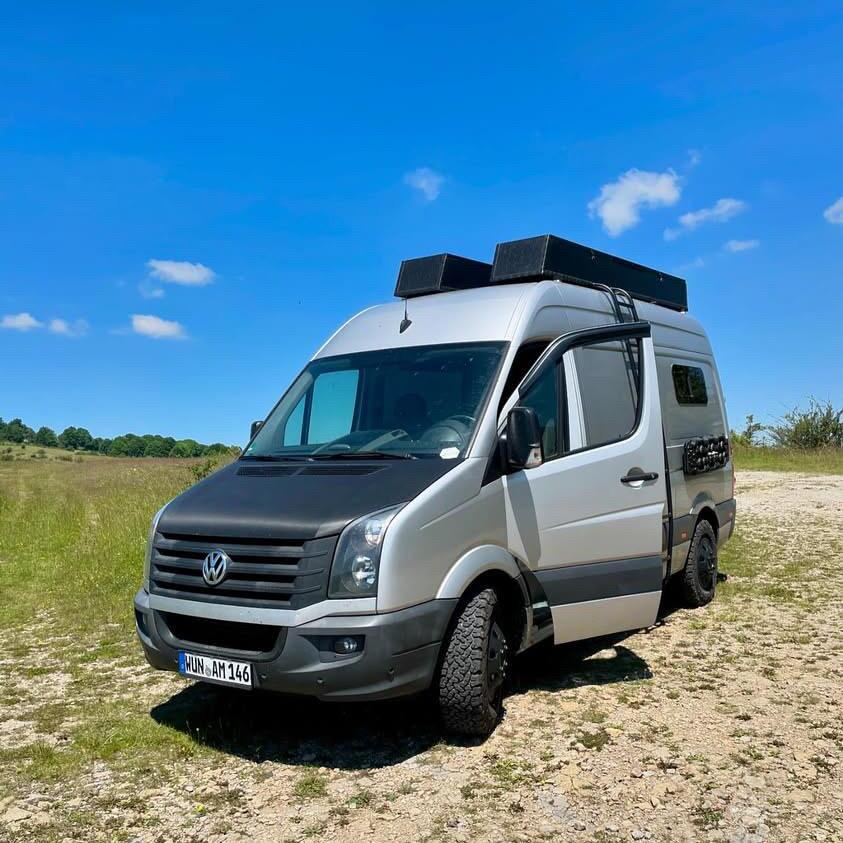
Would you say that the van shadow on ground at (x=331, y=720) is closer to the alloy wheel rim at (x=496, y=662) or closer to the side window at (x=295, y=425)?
the alloy wheel rim at (x=496, y=662)

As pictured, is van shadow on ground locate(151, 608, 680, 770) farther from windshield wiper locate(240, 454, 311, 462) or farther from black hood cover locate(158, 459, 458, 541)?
windshield wiper locate(240, 454, 311, 462)

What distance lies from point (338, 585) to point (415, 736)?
1222 mm

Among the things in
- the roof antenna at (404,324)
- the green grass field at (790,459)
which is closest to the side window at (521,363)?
the roof antenna at (404,324)

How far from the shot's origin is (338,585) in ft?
13.0

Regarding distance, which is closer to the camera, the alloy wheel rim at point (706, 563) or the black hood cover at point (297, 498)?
the black hood cover at point (297, 498)

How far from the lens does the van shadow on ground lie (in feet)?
14.5

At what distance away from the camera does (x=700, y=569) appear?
7.62m

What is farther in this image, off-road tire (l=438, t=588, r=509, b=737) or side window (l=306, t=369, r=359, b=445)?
side window (l=306, t=369, r=359, b=445)

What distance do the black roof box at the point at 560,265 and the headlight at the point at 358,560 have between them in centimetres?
273

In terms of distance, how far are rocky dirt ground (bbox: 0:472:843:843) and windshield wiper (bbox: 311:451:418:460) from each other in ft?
5.22

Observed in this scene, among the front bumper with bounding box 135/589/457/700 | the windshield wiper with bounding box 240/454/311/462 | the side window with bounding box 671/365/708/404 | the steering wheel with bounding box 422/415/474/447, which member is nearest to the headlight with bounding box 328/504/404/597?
the front bumper with bounding box 135/589/457/700

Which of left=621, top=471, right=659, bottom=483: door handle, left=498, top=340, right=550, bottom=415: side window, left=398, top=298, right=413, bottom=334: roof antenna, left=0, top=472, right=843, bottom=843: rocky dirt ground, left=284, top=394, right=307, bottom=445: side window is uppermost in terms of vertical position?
left=398, top=298, right=413, bottom=334: roof antenna

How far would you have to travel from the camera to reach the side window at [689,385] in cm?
745

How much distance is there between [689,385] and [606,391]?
2.33 metres
